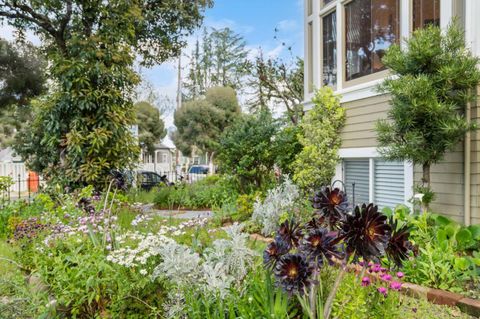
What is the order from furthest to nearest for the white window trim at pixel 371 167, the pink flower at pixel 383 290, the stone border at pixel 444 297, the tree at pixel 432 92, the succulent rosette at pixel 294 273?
1. the white window trim at pixel 371 167
2. the tree at pixel 432 92
3. the stone border at pixel 444 297
4. the pink flower at pixel 383 290
5. the succulent rosette at pixel 294 273

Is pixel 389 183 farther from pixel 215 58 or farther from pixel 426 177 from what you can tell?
pixel 215 58

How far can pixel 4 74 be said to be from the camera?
1117cm

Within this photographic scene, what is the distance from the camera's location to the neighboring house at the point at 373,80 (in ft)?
14.1

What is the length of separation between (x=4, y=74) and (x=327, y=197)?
12.2 metres

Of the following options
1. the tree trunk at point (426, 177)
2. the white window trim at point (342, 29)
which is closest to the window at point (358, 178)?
the white window trim at point (342, 29)

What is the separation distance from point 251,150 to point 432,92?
3733 mm

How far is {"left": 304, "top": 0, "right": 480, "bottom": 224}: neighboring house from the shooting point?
429 cm

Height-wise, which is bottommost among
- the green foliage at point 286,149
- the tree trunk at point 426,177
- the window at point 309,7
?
Answer: the tree trunk at point 426,177

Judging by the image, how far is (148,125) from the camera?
23.8 m

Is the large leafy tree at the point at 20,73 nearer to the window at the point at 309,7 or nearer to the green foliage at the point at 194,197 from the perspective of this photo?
the green foliage at the point at 194,197

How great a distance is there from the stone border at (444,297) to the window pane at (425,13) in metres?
3.39

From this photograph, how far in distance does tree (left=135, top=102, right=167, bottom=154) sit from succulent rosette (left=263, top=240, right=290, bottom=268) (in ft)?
70.8

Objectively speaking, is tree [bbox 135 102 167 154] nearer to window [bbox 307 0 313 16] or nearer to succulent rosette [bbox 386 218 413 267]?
window [bbox 307 0 313 16]

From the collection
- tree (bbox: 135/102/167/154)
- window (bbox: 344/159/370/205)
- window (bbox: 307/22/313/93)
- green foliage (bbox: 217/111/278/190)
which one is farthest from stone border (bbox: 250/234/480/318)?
tree (bbox: 135/102/167/154)
